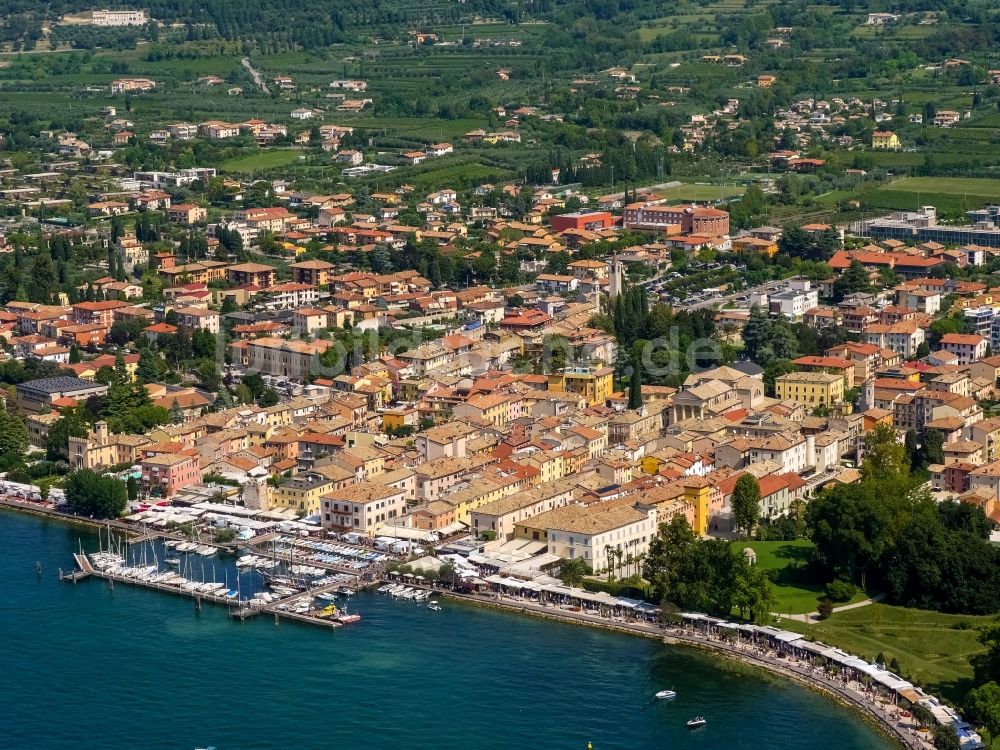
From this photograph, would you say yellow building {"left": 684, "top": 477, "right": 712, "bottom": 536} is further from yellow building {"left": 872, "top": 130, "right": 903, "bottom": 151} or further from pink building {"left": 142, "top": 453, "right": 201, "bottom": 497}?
yellow building {"left": 872, "top": 130, "right": 903, "bottom": 151}

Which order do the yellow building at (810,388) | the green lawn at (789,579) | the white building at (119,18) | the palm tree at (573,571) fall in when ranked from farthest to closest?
the white building at (119,18) → the yellow building at (810,388) → the palm tree at (573,571) → the green lawn at (789,579)

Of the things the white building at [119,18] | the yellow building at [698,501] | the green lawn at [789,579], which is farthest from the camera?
the white building at [119,18]

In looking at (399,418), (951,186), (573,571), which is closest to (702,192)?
(951,186)

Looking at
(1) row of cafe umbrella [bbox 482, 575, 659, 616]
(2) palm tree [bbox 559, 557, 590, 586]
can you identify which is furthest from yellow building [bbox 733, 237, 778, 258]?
(1) row of cafe umbrella [bbox 482, 575, 659, 616]

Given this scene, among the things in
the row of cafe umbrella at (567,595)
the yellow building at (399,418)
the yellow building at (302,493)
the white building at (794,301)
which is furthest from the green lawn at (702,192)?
the row of cafe umbrella at (567,595)

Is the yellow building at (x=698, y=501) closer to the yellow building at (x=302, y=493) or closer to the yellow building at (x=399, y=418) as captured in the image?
the yellow building at (x=302, y=493)
